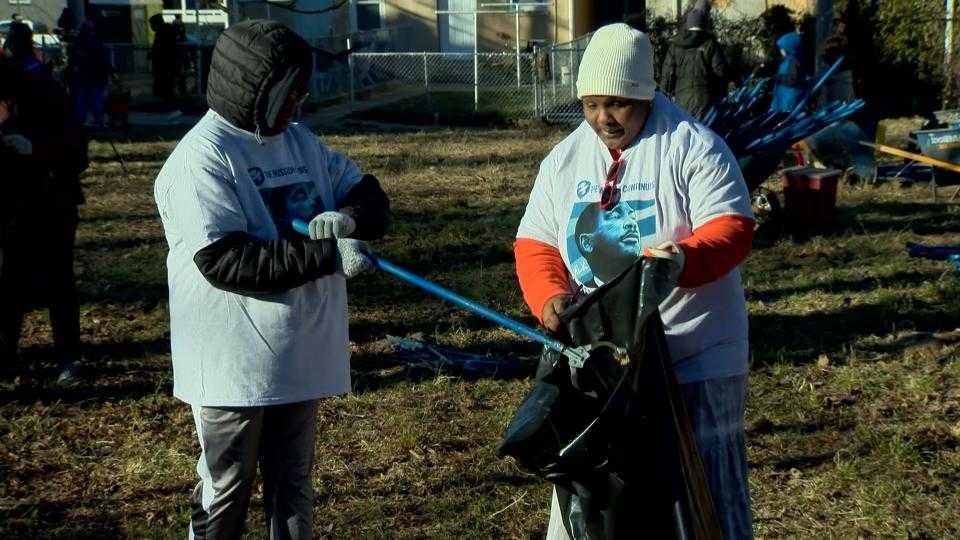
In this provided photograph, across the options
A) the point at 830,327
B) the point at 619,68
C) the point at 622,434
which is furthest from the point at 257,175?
the point at 830,327

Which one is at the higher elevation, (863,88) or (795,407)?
(863,88)

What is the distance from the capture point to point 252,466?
11.9 feet

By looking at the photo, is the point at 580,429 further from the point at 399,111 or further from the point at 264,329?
the point at 399,111

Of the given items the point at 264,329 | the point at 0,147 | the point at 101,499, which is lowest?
the point at 101,499

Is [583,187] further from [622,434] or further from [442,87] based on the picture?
[442,87]

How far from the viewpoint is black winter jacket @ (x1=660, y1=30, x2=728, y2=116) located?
36.2ft

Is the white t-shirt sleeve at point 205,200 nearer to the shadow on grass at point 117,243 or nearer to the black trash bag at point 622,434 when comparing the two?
the black trash bag at point 622,434

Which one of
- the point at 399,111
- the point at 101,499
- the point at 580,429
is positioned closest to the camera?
the point at 580,429

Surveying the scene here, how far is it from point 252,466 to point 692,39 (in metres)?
8.40

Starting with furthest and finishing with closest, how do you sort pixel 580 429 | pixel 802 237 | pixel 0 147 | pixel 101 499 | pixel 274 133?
1. pixel 802 237
2. pixel 0 147
3. pixel 101 499
4. pixel 274 133
5. pixel 580 429

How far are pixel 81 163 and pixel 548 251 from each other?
3.57 m

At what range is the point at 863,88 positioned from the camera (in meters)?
17.7

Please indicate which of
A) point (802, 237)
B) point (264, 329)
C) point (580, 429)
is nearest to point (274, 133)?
point (264, 329)

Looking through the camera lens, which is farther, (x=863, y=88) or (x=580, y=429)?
(x=863, y=88)
